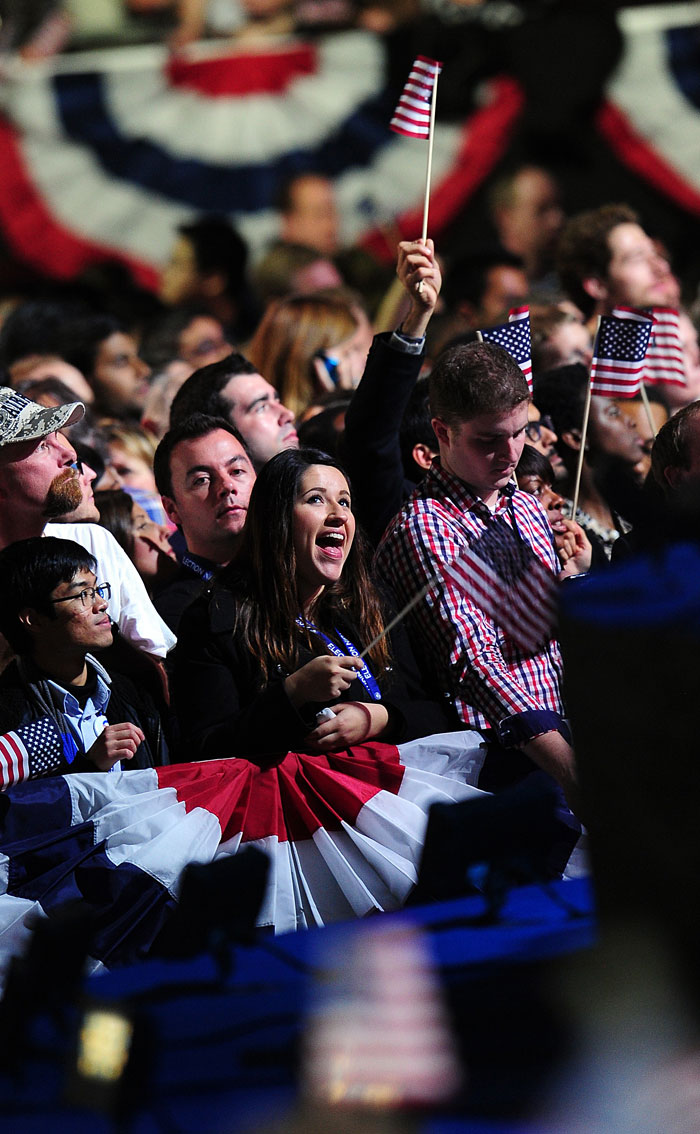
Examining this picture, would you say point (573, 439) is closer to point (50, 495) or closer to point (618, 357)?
point (618, 357)

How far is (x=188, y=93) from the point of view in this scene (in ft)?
44.5

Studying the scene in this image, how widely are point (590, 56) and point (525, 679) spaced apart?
30.3 feet

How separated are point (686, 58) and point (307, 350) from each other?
694 cm

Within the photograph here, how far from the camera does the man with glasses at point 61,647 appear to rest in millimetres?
4113

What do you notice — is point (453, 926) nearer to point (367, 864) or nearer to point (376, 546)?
point (367, 864)

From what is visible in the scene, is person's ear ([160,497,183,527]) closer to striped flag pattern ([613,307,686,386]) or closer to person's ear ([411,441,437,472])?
person's ear ([411,441,437,472])

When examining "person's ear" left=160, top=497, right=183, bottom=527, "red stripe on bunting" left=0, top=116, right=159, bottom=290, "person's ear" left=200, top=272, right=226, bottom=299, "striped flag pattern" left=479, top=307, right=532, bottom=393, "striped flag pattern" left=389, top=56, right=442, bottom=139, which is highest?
"striped flag pattern" left=389, top=56, right=442, bottom=139

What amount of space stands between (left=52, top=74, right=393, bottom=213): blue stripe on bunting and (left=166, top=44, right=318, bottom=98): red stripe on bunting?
2.16ft

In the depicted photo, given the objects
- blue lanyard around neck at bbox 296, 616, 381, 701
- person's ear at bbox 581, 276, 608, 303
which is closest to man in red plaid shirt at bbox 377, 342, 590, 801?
blue lanyard around neck at bbox 296, 616, 381, 701

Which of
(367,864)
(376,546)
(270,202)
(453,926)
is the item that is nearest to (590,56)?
(270,202)

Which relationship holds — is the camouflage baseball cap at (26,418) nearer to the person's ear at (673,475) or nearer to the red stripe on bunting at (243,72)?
the person's ear at (673,475)

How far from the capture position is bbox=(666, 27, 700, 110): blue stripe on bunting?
1225 cm

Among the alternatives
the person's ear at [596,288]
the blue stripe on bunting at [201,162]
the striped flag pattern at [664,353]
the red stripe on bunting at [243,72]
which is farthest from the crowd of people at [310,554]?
the red stripe on bunting at [243,72]

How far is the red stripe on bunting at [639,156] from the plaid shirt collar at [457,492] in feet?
26.9
